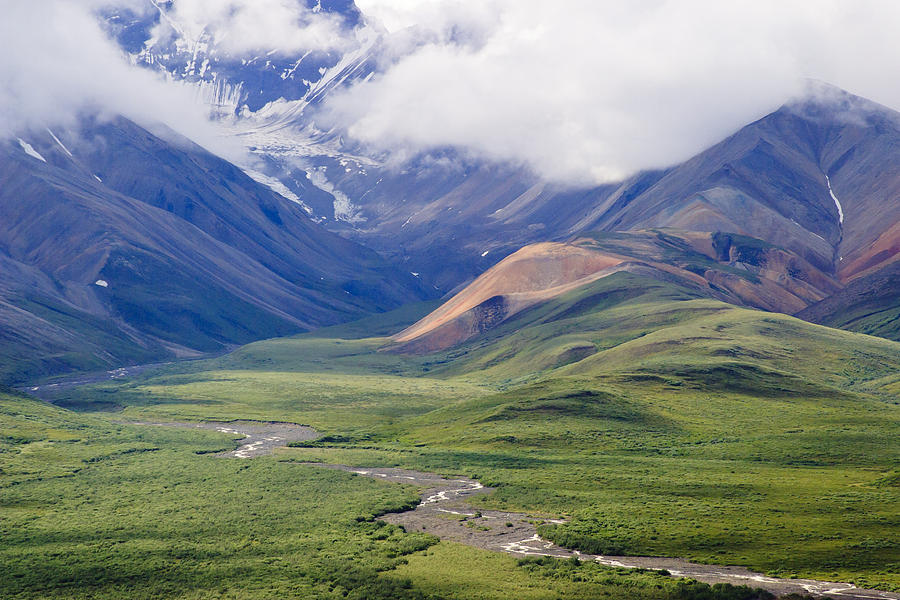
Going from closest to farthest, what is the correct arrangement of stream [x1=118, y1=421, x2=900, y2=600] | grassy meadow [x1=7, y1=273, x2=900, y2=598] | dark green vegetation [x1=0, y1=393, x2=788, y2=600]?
stream [x1=118, y1=421, x2=900, y2=600] < dark green vegetation [x1=0, y1=393, x2=788, y2=600] < grassy meadow [x1=7, y1=273, x2=900, y2=598]

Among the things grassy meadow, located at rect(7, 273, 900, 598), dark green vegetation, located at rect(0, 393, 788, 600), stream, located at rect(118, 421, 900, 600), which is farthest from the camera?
grassy meadow, located at rect(7, 273, 900, 598)

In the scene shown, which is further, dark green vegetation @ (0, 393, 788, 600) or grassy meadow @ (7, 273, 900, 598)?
grassy meadow @ (7, 273, 900, 598)

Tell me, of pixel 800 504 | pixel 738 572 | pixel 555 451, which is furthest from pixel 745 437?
pixel 738 572

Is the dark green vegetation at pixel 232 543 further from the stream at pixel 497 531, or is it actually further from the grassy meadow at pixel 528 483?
the stream at pixel 497 531

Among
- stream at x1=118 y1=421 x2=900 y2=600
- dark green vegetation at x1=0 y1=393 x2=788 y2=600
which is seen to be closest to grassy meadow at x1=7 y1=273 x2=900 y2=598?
dark green vegetation at x1=0 y1=393 x2=788 y2=600

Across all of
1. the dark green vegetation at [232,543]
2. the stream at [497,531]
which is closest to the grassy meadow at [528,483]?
the dark green vegetation at [232,543]

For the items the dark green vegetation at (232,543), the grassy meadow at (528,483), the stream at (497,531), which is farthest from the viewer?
the grassy meadow at (528,483)

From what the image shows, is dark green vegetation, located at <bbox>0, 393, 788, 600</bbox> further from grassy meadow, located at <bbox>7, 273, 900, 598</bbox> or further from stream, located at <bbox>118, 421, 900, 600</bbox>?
stream, located at <bbox>118, 421, 900, 600</bbox>

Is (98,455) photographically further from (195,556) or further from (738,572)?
(738,572)

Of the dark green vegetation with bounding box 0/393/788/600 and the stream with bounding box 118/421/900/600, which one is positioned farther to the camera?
the dark green vegetation with bounding box 0/393/788/600
